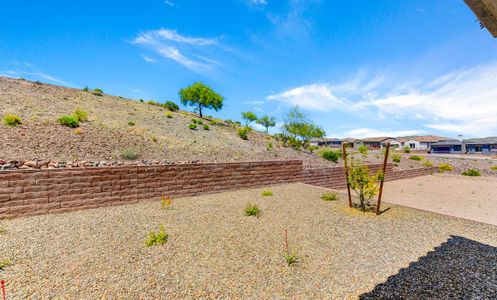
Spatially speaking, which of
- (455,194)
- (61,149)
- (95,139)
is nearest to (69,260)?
(61,149)

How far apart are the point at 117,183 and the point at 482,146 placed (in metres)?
73.8

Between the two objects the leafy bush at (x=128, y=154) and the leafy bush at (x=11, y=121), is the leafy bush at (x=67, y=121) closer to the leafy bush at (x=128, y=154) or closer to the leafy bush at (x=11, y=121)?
the leafy bush at (x=11, y=121)

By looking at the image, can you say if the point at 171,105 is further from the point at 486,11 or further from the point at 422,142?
the point at 422,142

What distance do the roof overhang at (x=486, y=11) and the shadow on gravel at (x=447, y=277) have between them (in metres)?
3.79

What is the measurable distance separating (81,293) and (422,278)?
5.24 metres

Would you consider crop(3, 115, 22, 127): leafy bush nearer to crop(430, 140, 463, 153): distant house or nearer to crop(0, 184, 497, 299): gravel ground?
crop(0, 184, 497, 299): gravel ground

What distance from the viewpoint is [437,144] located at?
5778 centimetres

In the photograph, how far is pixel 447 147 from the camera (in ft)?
184

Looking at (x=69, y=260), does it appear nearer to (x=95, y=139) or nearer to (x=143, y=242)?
(x=143, y=242)

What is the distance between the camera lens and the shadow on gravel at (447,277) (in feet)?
10.2

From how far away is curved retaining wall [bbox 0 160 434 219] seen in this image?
5.93m

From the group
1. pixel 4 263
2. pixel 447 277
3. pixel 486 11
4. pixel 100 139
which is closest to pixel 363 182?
pixel 447 277

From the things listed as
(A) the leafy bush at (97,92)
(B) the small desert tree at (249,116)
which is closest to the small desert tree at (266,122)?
(B) the small desert tree at (249,116)

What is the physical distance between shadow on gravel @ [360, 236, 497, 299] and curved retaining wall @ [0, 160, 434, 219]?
23.3ft
